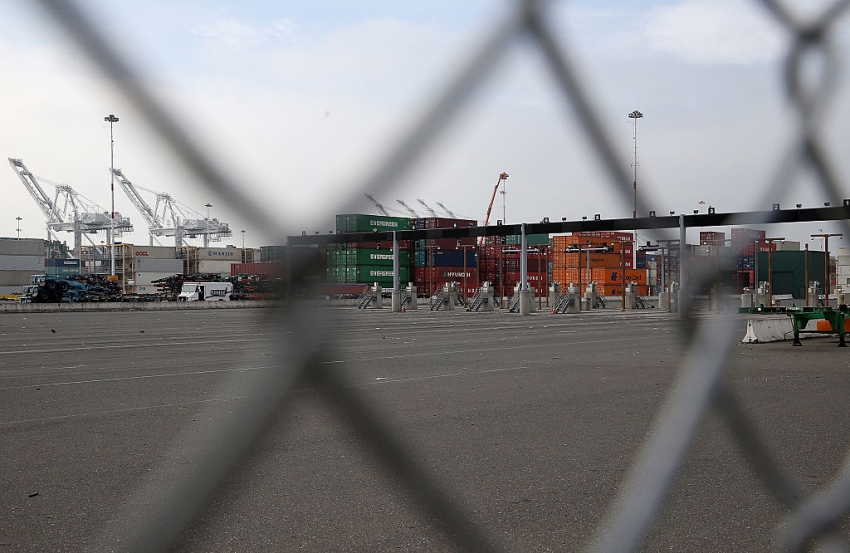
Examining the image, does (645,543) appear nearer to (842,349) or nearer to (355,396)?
(355,396)

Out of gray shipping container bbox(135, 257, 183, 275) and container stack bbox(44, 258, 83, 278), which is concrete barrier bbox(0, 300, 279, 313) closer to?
gray shipping container bbox(135, 257, 183, 275)

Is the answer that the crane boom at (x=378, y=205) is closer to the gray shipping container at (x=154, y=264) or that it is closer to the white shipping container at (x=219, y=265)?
the white shipping container at (x=219, y=265)

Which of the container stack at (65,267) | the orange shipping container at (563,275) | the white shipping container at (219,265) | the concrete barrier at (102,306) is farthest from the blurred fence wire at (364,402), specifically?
the orange shipping container at (563,275)

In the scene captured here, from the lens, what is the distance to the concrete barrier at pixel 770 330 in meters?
16.0

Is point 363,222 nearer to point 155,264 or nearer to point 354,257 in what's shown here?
point 354,257

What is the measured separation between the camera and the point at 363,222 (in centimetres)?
99

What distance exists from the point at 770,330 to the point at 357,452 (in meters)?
13.8

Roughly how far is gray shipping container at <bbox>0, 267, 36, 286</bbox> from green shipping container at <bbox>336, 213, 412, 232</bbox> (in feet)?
165

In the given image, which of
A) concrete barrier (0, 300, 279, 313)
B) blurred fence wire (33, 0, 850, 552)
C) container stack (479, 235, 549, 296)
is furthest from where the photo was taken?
container stack (479, 235, 549, 296)

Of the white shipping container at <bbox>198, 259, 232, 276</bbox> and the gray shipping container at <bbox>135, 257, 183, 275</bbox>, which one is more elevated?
the gray shipping container at <bbox>135, 257, 183, 275</bbox>

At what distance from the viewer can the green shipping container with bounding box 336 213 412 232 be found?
0.91 meters

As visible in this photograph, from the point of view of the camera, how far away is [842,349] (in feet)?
46.8

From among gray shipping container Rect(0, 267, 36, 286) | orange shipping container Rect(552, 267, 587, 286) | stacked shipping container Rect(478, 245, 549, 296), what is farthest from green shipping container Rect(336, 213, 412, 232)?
orange shipping container Rect(552, 267, 587, 286)

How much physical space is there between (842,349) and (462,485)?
12.2m
